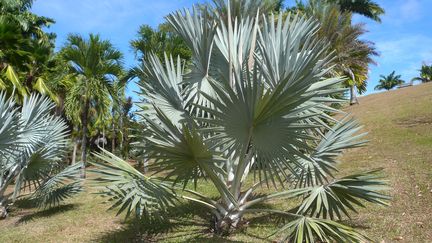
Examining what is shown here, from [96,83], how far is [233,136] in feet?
34.4

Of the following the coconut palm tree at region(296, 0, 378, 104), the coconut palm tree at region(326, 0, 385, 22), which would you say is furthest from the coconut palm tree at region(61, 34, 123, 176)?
the coconut palm tree at region(326, 0, 385, 22)

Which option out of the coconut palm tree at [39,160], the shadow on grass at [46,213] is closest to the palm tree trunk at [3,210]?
the coconut palm tree at [39,160]

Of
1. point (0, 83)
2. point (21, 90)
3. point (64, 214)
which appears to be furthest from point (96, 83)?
point (64, 214)

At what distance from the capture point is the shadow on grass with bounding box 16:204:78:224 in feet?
32.2

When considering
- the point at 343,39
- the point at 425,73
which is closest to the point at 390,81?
the point at 425,73

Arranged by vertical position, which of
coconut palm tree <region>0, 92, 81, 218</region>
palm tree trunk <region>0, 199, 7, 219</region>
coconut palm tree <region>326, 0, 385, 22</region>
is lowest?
palm tree trunk <region>0, 199, 7, 219</region>

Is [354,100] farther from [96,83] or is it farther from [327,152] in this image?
[327,152]

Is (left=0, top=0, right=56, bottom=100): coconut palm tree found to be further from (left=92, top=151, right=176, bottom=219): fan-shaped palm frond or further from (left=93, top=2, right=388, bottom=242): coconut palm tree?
(left=92, top=151, right=176, bottom=219): fan-shaped palm frond

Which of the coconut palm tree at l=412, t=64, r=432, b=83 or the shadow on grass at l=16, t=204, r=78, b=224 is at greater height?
the coconut palm tree at l=412, t=64, r=432, b=83

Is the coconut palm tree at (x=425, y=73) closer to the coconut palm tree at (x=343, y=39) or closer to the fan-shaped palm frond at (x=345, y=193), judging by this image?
the coconut palm tree at (x=343, y=39)

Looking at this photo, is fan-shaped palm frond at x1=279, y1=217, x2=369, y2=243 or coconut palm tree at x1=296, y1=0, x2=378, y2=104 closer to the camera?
fan-shaped palm frond at x1=279, y1=217, x2=369, y2=243

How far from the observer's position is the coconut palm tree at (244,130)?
4.69 meters

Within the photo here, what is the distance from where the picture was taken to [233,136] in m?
4.81

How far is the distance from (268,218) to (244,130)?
3479mm
